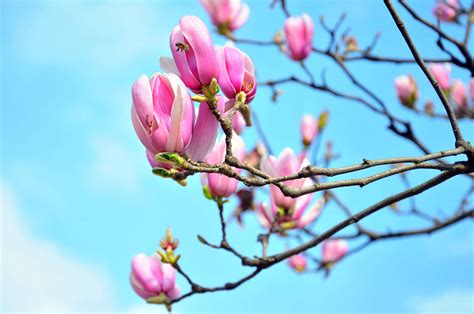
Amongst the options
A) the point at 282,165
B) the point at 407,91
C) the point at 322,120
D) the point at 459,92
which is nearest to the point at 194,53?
the point at 282,165

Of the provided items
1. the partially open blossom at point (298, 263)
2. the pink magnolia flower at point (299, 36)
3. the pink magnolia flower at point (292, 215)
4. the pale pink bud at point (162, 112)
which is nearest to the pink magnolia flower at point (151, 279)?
the pink magnolia flower at point (292, 215)

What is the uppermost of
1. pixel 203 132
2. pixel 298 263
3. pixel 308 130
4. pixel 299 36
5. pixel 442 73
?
pixel 442 73

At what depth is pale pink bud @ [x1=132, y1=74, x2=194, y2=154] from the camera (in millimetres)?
1055

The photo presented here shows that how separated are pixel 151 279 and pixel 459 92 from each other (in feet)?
9.68

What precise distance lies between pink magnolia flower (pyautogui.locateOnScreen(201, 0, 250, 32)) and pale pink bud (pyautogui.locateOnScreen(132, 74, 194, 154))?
2.05 m

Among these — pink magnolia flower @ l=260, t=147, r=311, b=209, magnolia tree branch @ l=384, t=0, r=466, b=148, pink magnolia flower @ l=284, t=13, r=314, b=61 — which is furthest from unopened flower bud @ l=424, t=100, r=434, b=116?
magnolia tree branch @ l=384, t=0, r=466, b=148

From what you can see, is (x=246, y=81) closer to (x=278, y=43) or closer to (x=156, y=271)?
(x=156, y=271)

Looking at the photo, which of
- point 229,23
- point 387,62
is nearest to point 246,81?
point 387,62

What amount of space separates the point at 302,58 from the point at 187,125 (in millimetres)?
1691

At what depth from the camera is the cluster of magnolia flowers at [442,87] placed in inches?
140

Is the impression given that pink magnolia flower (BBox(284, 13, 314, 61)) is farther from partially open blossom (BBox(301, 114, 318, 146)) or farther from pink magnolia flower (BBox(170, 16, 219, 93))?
pink magnolia flower (BBox(170, 16, 219, 93))

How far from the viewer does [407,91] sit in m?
3.57

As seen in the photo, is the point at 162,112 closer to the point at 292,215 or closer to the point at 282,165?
the point at 282,165

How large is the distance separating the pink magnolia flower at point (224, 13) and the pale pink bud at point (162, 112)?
6.72 feet
